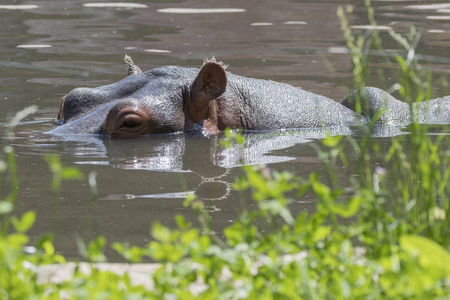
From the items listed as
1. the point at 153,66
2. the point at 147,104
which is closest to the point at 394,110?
the point at 147,104

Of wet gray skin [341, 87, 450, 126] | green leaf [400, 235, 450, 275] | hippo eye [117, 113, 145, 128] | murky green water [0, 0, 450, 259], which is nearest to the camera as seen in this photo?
green leaf [400, 235, 450, 275]

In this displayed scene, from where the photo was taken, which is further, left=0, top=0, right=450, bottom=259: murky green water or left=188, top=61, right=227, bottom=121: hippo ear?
left=188, top=61, right=227, bottom=121: hippo ear

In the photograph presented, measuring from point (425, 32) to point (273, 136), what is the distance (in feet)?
18.6

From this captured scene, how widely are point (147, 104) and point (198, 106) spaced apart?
444 millimetres

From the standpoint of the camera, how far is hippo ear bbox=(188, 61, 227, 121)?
6.55 m

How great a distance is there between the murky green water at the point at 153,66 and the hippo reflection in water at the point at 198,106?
0.60ft

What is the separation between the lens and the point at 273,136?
261 inches

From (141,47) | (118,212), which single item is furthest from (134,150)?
(141,47)

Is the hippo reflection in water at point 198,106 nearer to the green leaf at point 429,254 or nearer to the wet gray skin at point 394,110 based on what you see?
the wet gray skin at point 394,110

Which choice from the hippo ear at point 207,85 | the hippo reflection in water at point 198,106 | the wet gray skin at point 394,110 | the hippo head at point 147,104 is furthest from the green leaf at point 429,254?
the wet gray skin at point 394,110

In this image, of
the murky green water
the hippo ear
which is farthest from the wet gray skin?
the hippo ear

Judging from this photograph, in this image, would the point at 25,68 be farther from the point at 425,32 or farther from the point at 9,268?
the point at 9,268

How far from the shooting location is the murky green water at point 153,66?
174 inches

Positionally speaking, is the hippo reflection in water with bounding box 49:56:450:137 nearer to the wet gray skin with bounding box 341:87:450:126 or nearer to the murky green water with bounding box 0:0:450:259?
the wet gray skin with bounding box 341:87:450:126
